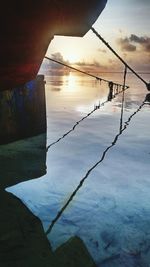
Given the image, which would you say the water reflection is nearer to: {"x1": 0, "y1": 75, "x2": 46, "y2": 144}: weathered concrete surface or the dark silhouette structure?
the dark silhouette structure

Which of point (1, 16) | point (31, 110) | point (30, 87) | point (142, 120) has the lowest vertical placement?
point (142, 120)

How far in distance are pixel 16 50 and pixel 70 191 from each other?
95.6 inches

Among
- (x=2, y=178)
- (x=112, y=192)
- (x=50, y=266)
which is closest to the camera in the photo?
(x=50, y=266)

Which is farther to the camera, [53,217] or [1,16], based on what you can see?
[53,217]

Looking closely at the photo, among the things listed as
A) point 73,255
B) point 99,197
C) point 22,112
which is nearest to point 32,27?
point 99,197

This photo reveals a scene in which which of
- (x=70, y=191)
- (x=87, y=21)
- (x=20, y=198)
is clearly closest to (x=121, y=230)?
(x=70, y=191)

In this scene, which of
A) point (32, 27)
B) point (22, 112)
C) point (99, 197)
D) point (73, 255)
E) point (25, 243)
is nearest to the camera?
point (73, 255)

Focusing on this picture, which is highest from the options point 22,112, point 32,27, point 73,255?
point 32,27

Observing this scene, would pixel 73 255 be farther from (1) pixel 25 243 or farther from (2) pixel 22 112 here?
(2) pixel 22 112

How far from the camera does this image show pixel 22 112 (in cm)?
797

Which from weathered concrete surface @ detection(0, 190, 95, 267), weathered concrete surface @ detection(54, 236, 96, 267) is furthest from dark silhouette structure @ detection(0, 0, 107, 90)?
weathered concrete surface @ detection(54, 236, 96, 267)

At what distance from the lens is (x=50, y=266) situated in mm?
3098

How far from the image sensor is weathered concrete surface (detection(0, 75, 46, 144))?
7453 millimetres

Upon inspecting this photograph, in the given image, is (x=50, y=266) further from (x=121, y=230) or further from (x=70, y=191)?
(x=70, y=191)
